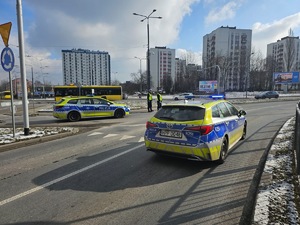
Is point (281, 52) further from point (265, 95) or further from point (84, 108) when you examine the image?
point (84, 108)

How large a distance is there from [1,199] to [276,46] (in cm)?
15646

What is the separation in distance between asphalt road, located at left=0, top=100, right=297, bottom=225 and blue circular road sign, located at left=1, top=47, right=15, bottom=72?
3221 mm

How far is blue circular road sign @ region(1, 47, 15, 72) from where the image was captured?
26.3ft

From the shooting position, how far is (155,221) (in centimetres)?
304

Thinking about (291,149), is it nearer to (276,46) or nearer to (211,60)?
(211,60)

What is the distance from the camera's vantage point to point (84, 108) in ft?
46.8

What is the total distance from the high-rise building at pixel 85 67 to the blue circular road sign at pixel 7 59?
7190 centimetres

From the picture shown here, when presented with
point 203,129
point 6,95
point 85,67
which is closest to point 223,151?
point 203,129

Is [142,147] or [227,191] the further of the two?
[142,147]

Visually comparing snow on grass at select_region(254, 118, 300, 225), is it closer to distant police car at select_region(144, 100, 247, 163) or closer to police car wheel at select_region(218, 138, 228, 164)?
police car wheel at select_region(218, 138, 228, 164)

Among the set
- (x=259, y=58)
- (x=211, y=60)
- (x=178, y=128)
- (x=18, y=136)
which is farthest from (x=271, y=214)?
(x=259, y=58)

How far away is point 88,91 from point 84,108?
96.8 feet

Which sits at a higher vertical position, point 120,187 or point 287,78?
point 287,78

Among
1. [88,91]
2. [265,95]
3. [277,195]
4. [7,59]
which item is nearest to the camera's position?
[277,195]
